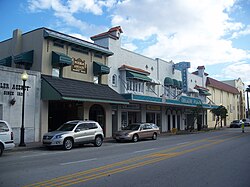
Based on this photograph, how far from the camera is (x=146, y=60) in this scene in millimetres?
33062

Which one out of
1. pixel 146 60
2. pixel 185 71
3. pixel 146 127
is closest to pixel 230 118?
pixel 185 71

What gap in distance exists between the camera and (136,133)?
22.1 metres

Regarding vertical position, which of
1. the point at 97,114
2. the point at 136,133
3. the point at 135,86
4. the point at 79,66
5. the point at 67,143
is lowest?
the point at 67,143

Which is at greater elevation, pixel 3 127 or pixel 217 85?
pixel 217 85

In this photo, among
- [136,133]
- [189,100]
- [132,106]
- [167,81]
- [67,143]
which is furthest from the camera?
[189,100]

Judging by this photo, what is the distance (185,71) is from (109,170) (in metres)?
34.6

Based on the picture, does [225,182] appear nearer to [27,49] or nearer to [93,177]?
[93,177]

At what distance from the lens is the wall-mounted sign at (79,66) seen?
75.6 ft

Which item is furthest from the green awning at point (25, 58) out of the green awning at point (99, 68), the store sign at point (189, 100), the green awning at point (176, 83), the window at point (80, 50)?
the green awning at point (176, 83)

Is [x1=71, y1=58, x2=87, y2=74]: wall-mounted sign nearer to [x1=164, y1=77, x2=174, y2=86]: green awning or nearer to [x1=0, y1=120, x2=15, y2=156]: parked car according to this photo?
[x1=0, y1=120, x2=15, y2=156]: parked car

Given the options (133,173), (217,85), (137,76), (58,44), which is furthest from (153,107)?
(217,85)

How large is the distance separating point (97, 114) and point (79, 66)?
4.79m

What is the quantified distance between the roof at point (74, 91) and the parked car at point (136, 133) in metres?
2.91

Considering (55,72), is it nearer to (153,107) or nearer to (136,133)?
(136,133)
